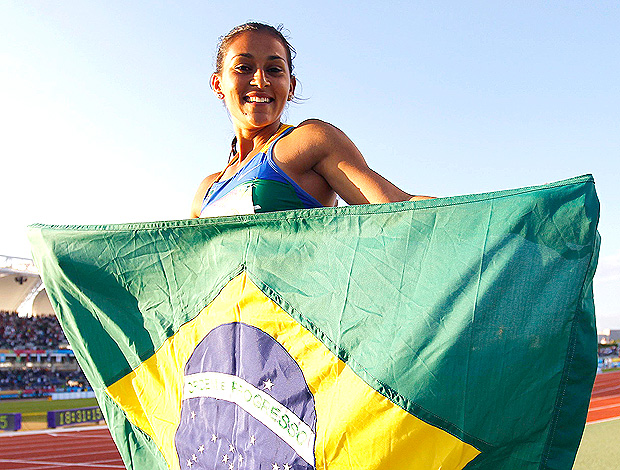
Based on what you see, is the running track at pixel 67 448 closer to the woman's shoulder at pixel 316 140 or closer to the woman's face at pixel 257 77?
the woman's face at pixel 257 77

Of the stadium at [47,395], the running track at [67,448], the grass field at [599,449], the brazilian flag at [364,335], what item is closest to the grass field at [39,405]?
the stadium at [47,395]

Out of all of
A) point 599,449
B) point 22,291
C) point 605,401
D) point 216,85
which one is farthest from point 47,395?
point 216,85

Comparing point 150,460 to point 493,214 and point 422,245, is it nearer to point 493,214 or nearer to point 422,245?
point 422,245

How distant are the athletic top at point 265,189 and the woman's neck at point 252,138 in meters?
0.13

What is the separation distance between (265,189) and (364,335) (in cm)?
45

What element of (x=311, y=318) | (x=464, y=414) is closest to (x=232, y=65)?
(x=311, y=318)

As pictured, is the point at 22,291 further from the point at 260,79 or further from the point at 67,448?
the point at 260,79

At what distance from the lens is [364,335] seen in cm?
Answer: 124

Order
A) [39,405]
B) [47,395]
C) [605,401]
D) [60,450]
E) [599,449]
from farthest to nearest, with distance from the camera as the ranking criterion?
1. [47,395]
2. [39,405]
3. [605,401]
4. [60,450]
5. [599,449]

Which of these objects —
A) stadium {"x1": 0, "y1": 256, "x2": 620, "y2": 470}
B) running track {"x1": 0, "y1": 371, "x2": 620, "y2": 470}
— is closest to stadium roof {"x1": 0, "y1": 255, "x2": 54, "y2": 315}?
stadium {"x1": 0, "y1": 256, "x2": 620, "y2": 470}

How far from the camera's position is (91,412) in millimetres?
16688

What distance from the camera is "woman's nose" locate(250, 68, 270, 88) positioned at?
159 centimetres

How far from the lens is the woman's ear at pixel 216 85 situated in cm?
175

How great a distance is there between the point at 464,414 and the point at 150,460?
102cm
